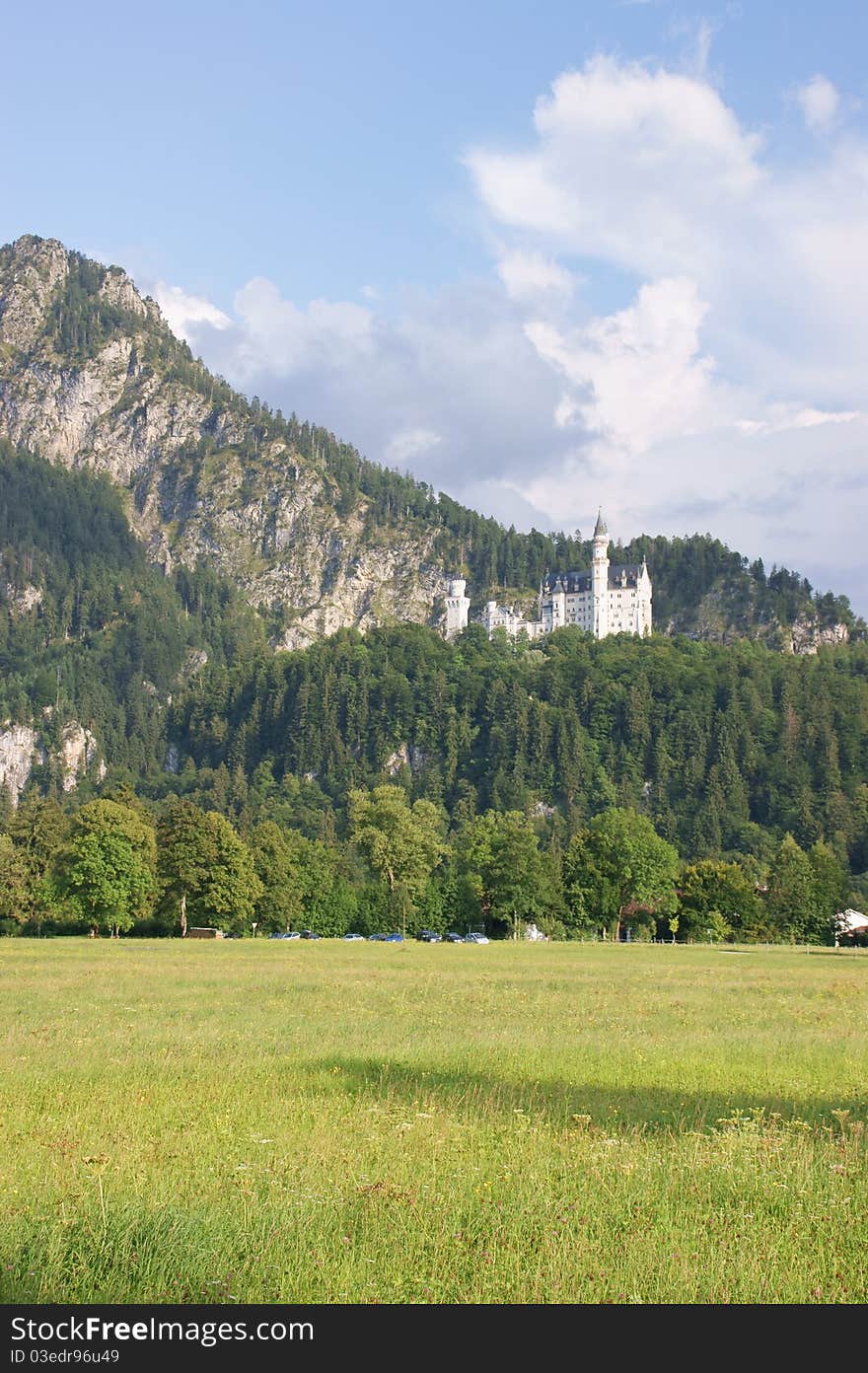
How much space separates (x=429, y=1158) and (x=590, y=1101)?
5.76m

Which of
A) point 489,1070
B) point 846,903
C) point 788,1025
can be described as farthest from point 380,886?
point 489,1070

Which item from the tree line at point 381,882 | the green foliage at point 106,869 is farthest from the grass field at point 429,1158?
the tree line at point 381,882

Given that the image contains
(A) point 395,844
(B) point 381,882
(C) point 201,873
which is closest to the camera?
(C) point 201,873

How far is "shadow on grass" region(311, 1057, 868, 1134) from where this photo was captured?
19.3 metres

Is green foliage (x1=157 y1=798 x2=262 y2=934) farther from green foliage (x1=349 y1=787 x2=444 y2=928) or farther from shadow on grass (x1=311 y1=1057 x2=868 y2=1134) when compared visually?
shadow on grass (x1=311 y1=1057 x2=868 y2=1134)

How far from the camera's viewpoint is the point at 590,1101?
2109cm

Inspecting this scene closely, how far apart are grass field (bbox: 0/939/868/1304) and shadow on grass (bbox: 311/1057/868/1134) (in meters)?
0.09

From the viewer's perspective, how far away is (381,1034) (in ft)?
100

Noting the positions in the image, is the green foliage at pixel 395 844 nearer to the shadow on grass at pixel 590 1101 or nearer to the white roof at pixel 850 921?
the white roof at pixel 850 921

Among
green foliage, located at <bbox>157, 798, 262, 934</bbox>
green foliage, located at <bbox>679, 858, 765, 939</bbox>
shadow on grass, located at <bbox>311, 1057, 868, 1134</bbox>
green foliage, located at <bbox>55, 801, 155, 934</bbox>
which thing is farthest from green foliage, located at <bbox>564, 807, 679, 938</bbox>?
shadow on grass, located at <bbox>311, 1057, 868, 1134</bbox>

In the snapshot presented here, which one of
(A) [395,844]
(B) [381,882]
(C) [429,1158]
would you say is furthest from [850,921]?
(C) [429,1158]

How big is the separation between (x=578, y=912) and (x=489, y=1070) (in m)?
107

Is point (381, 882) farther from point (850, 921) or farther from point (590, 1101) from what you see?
point (590, 1101)

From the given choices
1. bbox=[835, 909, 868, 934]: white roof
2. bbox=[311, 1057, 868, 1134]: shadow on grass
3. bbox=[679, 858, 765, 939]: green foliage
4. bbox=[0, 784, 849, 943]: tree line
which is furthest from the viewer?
bbox=[835, 909, 868, 934]: white roof
